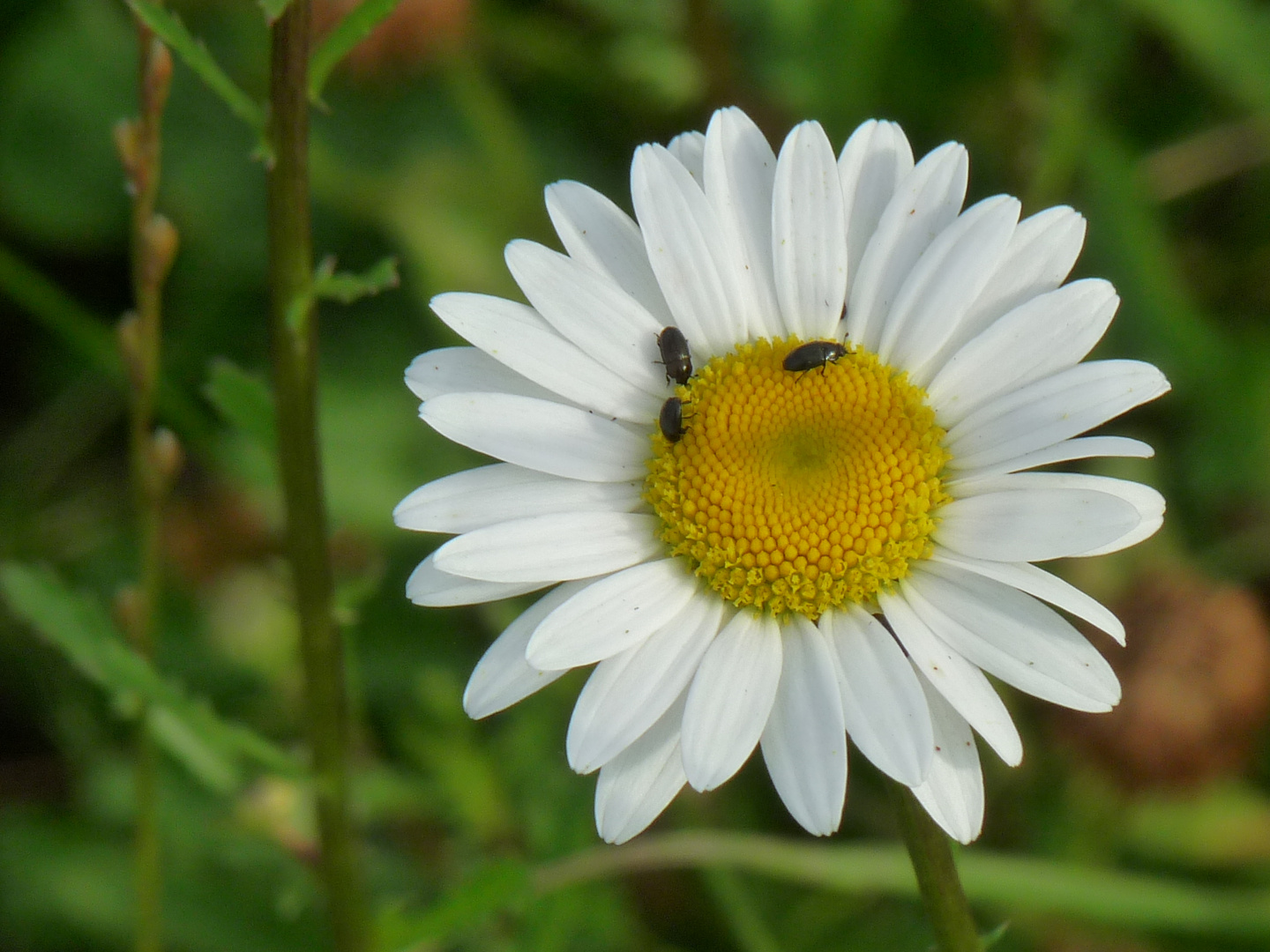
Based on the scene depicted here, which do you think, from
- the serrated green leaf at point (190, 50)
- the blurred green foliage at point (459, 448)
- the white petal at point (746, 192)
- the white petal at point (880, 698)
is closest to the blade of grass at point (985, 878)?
the blurred green foliage at point (459, 448)

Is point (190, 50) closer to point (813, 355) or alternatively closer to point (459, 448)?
point (813, 355)

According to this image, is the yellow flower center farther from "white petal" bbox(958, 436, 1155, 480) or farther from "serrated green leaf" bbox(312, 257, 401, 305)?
"serrated green leaf" bbox(312, 257, 401, 305)

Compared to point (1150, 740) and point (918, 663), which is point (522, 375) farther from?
point (1150, 740)

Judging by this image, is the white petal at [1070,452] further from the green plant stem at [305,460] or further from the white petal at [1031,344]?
the green plant stem at [305,460]

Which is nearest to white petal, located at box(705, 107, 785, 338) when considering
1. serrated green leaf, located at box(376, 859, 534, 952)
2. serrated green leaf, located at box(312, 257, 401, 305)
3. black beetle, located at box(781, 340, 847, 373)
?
black beetle, located at box(781, 340, 847, 373)

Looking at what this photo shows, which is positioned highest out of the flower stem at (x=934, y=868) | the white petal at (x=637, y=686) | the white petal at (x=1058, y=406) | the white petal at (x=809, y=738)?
the white petal at (x=1058, y=406)

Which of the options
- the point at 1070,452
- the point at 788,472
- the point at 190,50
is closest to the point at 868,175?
the point at 788,472

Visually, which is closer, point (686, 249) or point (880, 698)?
point (880, 698)
